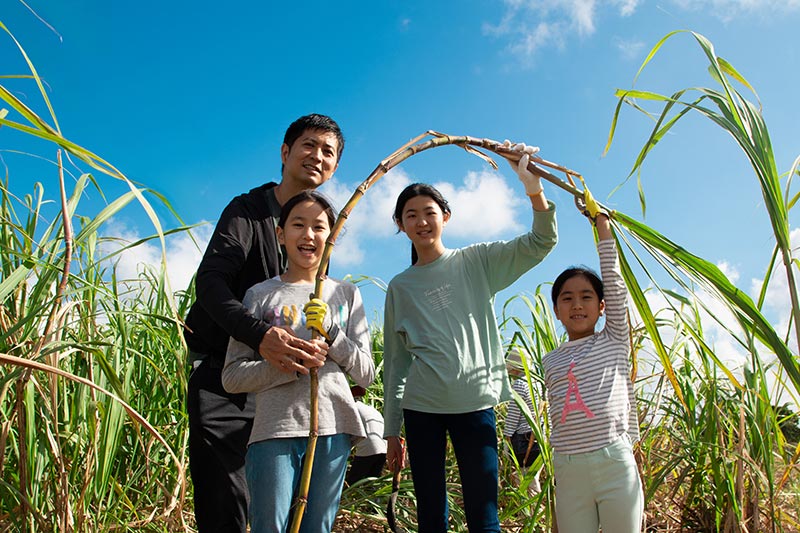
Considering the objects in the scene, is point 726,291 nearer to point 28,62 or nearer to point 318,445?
point 318,445

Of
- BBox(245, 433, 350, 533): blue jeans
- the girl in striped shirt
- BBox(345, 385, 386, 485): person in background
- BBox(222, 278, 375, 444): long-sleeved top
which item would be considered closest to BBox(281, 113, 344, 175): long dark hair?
BBox(222, 278, 375, 444): long-sleeved top

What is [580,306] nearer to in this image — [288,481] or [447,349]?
[447,349]

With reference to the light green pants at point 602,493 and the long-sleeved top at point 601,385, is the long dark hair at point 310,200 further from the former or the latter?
the light green pants at point 602,493

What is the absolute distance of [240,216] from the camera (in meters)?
1.81

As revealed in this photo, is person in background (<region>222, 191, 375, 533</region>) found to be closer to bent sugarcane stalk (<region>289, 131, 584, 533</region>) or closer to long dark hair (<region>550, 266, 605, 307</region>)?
bent sugarcane stalk (<region>289, 131, 584, 533</region>)

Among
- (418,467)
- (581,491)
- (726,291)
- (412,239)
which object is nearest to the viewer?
(726,291)

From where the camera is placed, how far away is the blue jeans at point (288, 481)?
1440mm

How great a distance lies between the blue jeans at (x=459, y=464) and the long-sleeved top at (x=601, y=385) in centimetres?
22

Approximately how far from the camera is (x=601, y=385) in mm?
1862

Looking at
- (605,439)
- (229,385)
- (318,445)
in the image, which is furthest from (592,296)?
(229,385)

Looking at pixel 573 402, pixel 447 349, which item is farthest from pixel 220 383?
pixel 573 402

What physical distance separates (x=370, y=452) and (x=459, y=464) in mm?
835

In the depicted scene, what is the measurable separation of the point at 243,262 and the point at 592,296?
1.12 metres

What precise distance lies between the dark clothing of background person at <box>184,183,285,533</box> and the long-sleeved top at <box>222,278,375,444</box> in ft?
0.33
